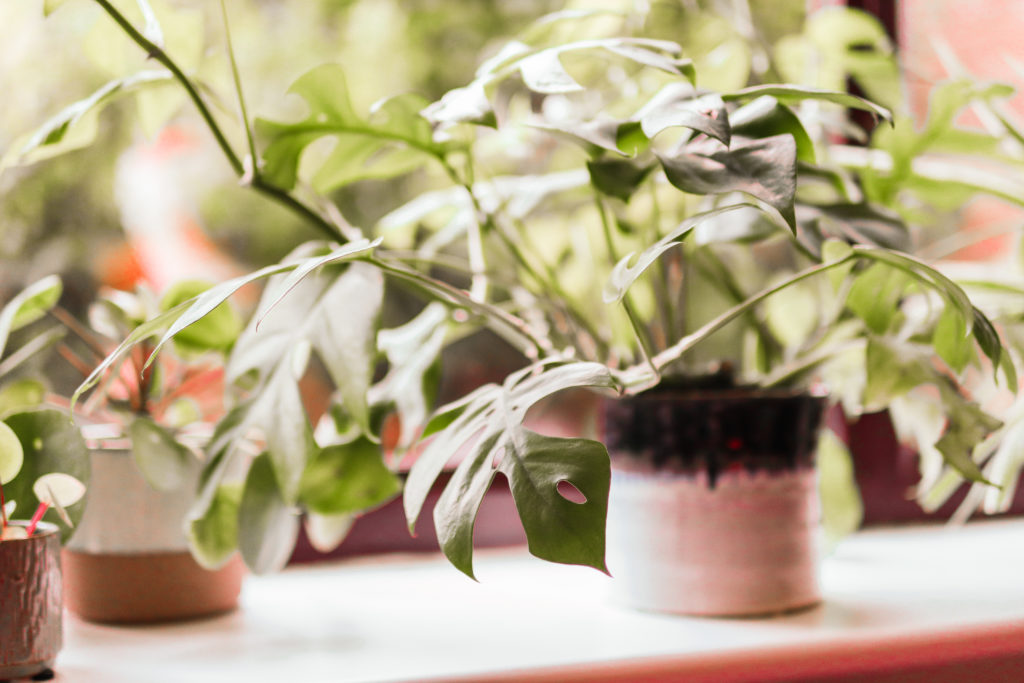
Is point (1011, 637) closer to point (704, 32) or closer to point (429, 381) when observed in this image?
point (429, 381)

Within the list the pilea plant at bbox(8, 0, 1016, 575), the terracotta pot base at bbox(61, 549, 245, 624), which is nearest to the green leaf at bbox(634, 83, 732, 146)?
the pilea plant at bbox(8, 0, 1016, 575)

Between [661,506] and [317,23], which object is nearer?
[661,506]

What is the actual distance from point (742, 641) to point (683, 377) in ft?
0.66

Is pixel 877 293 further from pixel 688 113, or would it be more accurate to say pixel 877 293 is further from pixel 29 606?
pixel 29 606

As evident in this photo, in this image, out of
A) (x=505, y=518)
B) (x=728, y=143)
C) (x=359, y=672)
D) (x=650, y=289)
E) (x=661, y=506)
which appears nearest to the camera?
(x=728, y=143)

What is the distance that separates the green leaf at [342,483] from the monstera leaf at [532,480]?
16 centimetres

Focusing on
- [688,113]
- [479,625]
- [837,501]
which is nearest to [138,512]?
[479,625]

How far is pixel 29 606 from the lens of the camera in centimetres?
53

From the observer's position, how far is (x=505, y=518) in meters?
1.00

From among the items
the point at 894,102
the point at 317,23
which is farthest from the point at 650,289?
the point at 317,23

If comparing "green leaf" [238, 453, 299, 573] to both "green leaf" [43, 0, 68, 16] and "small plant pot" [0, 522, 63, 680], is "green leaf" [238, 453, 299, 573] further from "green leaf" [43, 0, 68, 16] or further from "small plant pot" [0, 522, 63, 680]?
"green leaf" [43, 0, 68, 16]

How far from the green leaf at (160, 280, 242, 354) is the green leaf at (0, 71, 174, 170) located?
123 millimetres

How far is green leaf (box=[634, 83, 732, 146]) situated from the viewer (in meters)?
0.44

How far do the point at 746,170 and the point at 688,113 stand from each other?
45 mm
